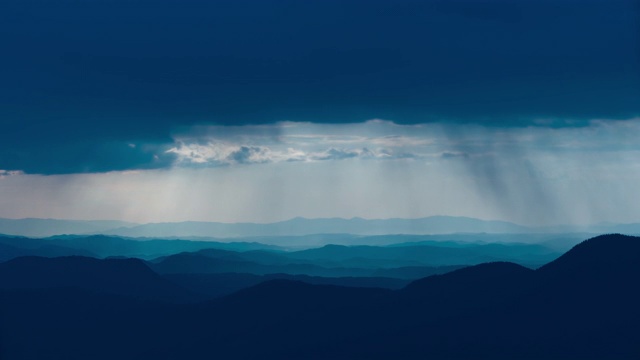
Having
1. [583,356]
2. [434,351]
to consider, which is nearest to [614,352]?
[583,356]

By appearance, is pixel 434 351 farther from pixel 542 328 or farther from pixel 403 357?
pixel 542 328

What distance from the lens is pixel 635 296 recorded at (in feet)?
636

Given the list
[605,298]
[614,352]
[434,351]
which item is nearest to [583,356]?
[614,352]

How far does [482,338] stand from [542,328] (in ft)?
45.1

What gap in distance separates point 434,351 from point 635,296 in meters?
47.0

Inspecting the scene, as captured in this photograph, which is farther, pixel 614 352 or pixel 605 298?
pixel 605 298

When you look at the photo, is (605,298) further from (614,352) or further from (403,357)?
(403,357)

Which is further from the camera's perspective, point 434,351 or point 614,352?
point 434,351

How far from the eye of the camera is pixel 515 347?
7598 inches

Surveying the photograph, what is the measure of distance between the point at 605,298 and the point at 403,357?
1900 inches

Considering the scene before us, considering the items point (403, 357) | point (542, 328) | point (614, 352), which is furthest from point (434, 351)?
point (614, 352)

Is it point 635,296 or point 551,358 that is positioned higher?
point 635,296

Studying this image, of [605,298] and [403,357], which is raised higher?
[605,298]

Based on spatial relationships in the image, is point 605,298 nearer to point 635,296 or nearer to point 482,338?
point 635,296
